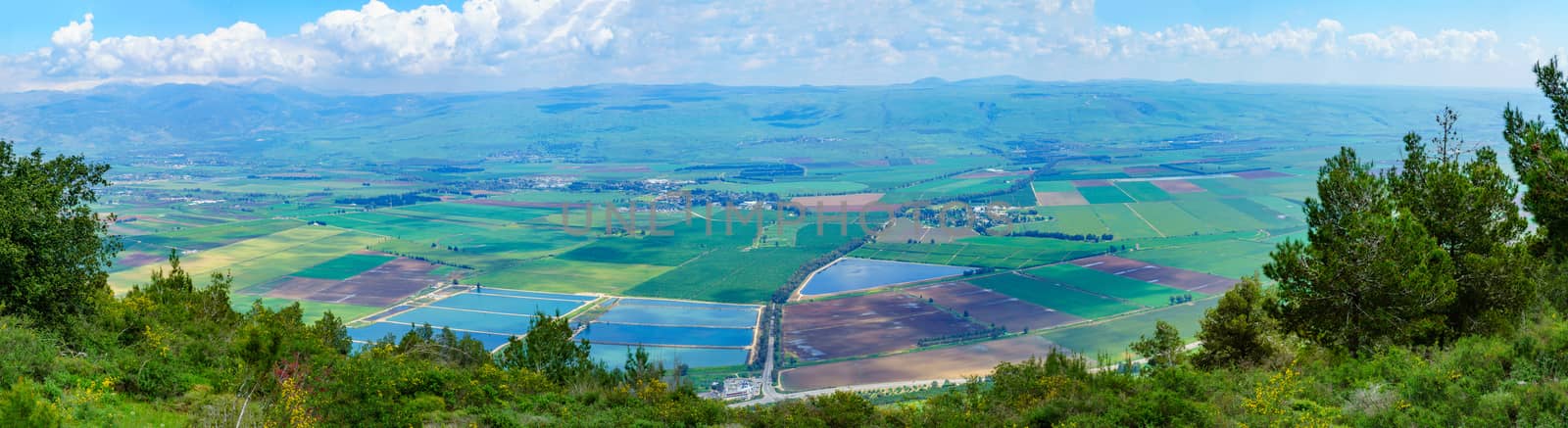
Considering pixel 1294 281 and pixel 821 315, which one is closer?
pixel 1294 281

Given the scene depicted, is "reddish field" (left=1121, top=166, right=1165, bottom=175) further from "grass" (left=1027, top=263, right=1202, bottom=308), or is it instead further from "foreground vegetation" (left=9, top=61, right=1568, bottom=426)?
"foreground vegetation" (left=9, top=61, right=1568, bottom=426)

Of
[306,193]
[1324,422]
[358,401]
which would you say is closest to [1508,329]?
[1324,422]

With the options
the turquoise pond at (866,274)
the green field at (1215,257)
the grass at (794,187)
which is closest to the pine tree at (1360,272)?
the turquoise pond at (866,274)

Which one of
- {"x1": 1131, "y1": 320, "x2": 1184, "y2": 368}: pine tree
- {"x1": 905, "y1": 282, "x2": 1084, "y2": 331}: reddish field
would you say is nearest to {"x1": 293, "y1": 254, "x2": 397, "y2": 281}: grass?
{"x1": 905, "y1": 282, "x2": 1084, "y2": 331}: reddish field

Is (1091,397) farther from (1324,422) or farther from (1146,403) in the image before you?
(1324,422)

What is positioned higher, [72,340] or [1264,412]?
[72,340]

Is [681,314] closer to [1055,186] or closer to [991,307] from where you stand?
[991,307]

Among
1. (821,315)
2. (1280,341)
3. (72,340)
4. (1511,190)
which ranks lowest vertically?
(821,315)
